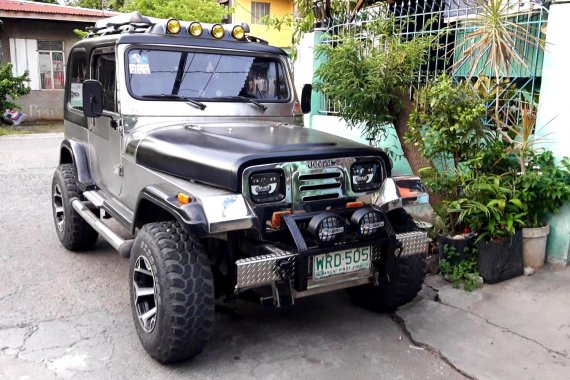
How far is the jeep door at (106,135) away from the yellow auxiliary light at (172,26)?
1.55 ft

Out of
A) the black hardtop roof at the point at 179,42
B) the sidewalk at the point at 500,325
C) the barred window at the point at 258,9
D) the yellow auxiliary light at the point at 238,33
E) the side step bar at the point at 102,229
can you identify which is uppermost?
the barred window at the point at 258,9

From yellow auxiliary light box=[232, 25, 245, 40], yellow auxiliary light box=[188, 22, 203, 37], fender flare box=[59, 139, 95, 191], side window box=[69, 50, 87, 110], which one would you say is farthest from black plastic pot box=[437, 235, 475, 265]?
side window box=[69, 50, 87, 110]

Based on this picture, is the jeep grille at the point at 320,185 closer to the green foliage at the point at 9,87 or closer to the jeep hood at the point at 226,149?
the jeep hood at the point at 226,149

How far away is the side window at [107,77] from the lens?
172 inches

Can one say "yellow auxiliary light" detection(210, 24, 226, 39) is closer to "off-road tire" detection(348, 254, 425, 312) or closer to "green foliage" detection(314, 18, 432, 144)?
"green foliage" detection(314, 18, 432, 144)

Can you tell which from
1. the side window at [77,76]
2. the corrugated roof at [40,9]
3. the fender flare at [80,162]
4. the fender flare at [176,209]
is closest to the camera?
the fender flare at [176,209]

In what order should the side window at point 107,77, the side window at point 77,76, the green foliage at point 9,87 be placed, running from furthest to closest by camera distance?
the green foliage at point 9,87 < the side window at point 77,76 < the side window at point 107,77

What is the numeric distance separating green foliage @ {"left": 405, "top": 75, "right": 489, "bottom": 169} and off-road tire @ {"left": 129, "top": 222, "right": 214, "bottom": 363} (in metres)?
2.63

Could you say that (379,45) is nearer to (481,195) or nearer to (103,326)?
(481,195)

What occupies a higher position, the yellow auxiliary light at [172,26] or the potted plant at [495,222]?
the yellow auxiliary light at [172,26]

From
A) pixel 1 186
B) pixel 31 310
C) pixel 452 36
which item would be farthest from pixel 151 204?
pixel 1 186

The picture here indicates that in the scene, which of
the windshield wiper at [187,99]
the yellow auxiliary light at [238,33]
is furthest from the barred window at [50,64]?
the windshield wiper at [187,99]

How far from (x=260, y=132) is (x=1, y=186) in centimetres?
606

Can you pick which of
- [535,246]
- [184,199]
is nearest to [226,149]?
[184,199]
